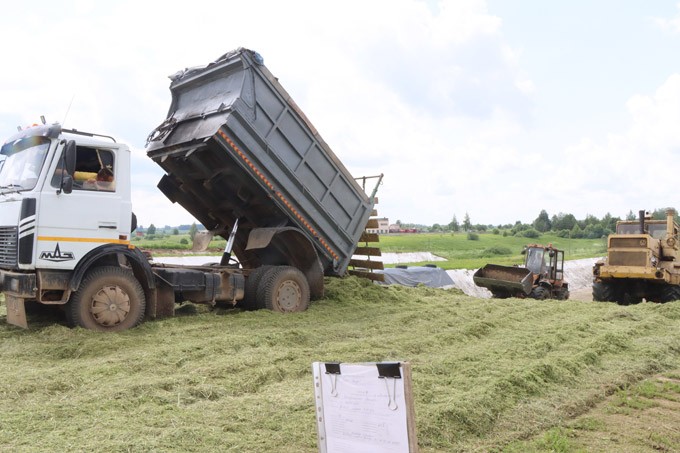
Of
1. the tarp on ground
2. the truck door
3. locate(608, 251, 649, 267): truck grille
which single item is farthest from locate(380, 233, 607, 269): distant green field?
the truck door

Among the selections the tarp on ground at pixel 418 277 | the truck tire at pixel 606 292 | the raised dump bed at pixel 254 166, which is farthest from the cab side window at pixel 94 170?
the truck tire at pixel 606 292

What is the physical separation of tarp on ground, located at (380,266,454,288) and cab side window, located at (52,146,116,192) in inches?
411

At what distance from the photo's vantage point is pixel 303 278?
9938 millimetres

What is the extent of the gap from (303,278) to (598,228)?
200ft

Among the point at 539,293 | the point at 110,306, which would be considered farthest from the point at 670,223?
the point at 110,306

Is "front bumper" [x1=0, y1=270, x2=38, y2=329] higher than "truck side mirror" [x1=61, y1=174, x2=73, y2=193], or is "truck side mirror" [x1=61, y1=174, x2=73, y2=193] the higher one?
"truck side mirror" [x1=61, y1=174, x2=73, y2=193]

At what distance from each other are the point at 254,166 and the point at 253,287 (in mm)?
1964

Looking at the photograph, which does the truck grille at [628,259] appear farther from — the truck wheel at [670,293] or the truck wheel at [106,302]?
the truck wheel at [106,302]

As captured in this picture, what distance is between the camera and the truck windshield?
746 centimetres

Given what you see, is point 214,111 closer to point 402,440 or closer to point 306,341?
point 306,341

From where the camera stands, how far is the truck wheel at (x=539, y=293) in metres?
16.4

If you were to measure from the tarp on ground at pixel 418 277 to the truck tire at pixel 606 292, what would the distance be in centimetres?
453

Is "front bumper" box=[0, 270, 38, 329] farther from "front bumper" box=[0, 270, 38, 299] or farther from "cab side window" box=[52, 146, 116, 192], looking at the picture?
"cab side window" box=[52, 146, 116, 192]

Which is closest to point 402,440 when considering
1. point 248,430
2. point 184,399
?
point 248,430
